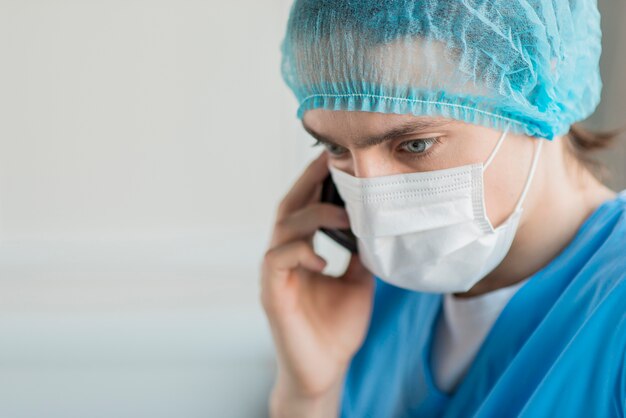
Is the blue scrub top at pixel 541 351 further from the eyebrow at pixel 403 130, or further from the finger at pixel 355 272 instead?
the eyebrow at pixel 403 130

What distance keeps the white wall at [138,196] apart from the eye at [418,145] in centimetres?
82

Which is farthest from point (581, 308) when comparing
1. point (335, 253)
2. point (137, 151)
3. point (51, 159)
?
point (51, 159)

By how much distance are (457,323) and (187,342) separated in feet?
2.59

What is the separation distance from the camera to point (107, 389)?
5.58 feet

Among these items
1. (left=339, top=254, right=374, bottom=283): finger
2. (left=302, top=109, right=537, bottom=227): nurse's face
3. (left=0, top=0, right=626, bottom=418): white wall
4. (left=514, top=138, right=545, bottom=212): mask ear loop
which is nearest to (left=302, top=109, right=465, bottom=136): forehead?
(left=302, top=109, right=537, bottom=227): nurse's face

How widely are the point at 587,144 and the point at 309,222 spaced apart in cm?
51

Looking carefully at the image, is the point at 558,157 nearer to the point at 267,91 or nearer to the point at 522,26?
the point at 522,26

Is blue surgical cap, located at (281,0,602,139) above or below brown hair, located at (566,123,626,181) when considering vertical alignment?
above

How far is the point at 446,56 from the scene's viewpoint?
3.03 ft

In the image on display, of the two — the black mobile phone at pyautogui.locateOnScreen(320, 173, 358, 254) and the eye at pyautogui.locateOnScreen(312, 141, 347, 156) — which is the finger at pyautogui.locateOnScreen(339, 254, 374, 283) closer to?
the black mobile phone at pyautogui.locateOnScreen(320, 173, 358, 254)

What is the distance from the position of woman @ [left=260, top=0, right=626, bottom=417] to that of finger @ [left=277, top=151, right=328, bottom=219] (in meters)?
0.09

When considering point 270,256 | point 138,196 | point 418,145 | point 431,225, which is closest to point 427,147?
point 418,145

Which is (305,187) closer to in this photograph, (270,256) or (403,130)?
(270,256)

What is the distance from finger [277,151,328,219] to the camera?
1304 mm
